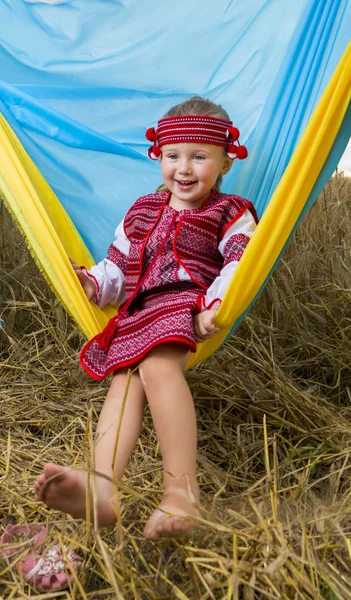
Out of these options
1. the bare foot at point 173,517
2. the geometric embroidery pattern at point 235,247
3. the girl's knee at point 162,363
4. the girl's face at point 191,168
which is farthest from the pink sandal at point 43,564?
the girl's face at point 191,168

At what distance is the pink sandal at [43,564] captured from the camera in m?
1.17

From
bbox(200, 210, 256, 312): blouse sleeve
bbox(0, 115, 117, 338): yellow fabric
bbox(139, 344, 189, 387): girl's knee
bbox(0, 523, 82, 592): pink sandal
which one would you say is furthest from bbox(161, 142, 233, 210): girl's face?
bbox(0, 523, 82, 592): pink sandal

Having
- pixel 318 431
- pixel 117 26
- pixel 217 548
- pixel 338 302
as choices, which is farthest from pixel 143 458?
pixel 117 26

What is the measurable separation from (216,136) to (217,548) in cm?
101

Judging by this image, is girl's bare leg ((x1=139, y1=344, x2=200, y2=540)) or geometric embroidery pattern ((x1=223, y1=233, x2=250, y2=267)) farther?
geometric embroidery pattern ((x1=223, y1=233, x2=250, y2=267))

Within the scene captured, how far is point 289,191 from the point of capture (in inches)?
57.5

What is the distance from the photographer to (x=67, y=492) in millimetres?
1161

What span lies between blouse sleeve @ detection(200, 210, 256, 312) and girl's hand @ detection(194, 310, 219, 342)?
31 mm

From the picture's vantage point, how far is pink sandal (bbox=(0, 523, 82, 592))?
1.17 metres

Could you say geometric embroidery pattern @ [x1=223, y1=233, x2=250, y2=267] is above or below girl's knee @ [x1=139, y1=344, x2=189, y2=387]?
above

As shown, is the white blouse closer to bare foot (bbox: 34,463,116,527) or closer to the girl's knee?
the girl's knee

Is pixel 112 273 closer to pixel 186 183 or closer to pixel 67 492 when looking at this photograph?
pixel 186 183

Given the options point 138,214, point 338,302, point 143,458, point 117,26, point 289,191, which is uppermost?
point 117,26

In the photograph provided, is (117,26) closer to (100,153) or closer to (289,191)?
(100,153)
